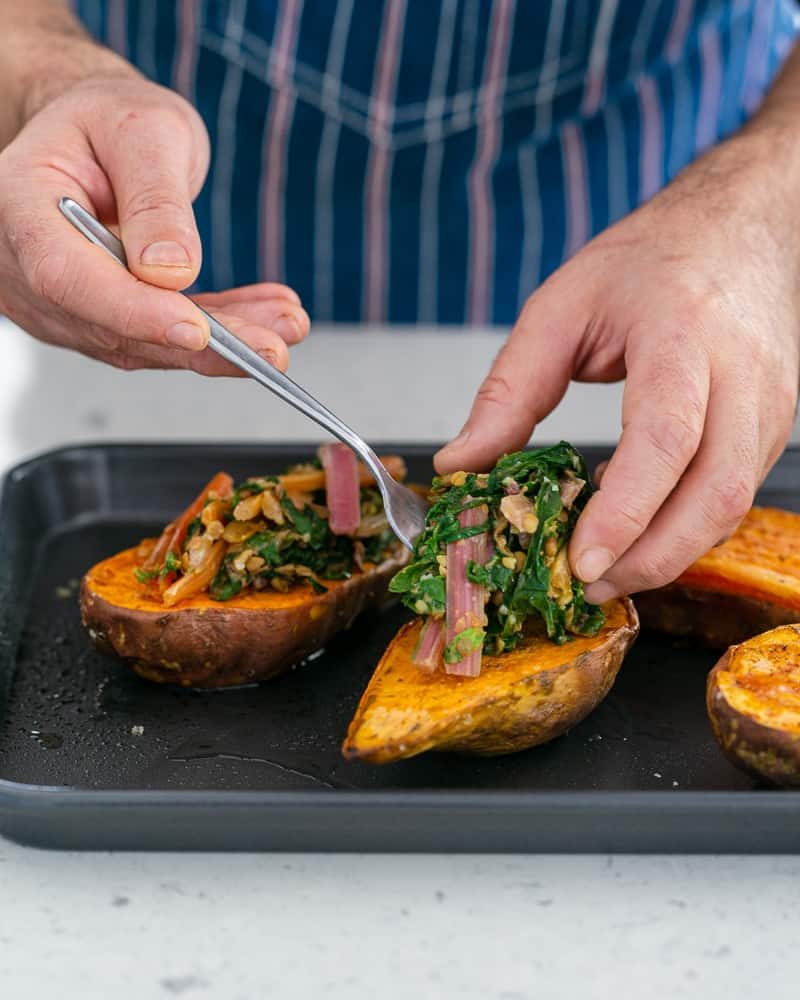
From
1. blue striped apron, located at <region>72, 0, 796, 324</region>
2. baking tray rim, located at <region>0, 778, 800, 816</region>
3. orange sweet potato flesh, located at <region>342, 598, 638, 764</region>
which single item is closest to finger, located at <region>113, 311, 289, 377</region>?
orange sweet potato flesh, located at <region>342, 598, 638, 764</region>

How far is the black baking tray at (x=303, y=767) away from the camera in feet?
5.90

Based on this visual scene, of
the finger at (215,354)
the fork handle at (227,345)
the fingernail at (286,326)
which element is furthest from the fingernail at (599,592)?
the fingernail at (286,326)

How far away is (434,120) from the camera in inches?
134

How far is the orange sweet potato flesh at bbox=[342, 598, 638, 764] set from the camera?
1.92 metres

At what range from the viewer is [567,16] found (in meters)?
3.28

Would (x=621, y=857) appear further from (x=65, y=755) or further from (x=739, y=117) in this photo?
(x=739, y=117)

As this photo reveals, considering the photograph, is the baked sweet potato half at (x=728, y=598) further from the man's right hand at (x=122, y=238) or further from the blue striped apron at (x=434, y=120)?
the blue striped apron at (x=434, y=120)

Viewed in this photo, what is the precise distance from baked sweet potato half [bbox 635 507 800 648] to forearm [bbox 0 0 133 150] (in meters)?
1.63

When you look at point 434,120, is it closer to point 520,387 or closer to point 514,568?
point 520,387

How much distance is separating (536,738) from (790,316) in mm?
960

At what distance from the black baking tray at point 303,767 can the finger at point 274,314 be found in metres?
0.57

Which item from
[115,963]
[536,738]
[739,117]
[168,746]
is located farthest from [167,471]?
[739,117]

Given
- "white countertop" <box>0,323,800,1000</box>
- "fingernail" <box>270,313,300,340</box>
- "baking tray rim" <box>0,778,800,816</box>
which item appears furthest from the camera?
"fingernail" <box>270,313,300,340</box>

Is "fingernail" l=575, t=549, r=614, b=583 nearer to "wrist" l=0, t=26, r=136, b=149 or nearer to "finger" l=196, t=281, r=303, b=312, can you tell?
"finger" l=196, t=281, r=303, b=312
